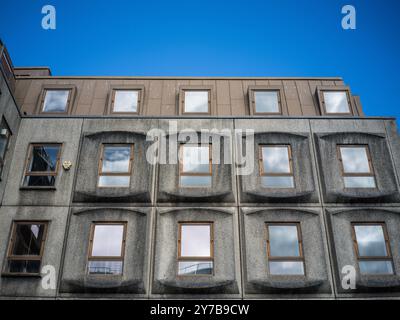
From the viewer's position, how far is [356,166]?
1803 cm

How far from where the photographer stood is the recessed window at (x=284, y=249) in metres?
15.9

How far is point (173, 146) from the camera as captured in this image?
18.4 metres

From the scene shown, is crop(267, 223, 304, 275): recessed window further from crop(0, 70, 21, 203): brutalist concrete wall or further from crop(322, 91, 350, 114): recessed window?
crop(0, 70, 21, 203): brutalist concrete wall

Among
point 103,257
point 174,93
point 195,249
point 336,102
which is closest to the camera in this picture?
point 103,257

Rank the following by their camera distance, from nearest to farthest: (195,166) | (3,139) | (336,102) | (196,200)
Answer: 1. (196,200)
2. (3,139)
3. (195,166)
4. (336,102)

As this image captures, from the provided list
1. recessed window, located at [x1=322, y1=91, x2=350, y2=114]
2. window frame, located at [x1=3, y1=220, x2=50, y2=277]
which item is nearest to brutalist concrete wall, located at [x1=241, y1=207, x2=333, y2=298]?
recessed window, located at [x1=322, y1=91, x2=350, y2=114]

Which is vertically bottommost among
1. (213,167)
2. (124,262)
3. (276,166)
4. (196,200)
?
(124,262)

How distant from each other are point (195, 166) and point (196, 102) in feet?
12.6

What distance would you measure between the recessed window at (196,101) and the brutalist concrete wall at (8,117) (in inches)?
292

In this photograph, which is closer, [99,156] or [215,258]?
[215,258]

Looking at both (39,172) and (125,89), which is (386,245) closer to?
(125,89)

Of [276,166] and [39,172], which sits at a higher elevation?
[276,166]

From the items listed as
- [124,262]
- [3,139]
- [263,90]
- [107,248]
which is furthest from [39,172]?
[263,90]

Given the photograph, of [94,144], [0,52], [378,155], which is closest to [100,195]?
[94,144]
